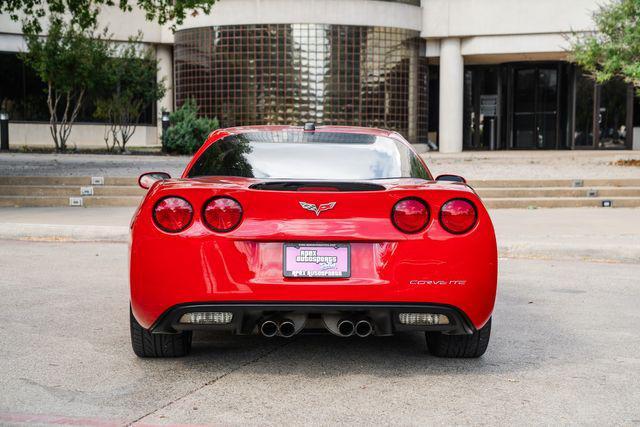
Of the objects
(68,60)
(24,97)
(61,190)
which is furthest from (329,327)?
(24,97)

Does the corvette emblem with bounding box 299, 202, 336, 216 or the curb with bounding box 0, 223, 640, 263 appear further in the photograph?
the curb with bounding box 0, 223, 640, 263

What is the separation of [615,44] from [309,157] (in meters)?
19.8

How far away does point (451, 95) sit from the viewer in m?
35.6

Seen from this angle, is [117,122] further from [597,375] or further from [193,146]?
[597,375]

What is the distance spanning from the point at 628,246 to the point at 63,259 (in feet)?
20.9

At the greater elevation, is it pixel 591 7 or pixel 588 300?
pixel 591 7

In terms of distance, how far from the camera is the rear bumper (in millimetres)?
4715

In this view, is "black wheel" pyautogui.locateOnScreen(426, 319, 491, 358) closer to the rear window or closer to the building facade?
the rear window

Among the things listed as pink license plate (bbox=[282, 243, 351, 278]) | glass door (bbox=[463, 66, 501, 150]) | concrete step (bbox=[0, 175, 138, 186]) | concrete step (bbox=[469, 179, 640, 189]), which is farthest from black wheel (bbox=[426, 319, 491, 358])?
glass door (bbox=[463, 66, 501, 150])

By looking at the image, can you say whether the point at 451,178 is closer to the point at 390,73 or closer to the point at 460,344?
the point at 460,344

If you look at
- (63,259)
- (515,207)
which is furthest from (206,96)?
(63,259)

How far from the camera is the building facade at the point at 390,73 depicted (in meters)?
31.4

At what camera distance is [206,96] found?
106 ft

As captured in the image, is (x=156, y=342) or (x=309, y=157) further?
(x=309, y=157)
